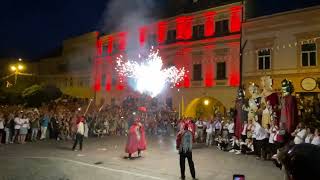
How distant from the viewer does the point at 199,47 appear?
3416 cm

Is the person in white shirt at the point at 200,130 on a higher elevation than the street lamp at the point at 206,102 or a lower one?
lower

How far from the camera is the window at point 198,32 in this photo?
1346 inches

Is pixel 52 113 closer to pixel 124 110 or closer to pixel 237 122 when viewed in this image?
pixel 124 110

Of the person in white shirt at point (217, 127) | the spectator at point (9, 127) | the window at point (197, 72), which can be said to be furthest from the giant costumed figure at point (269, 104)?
the window at point (197, 72)

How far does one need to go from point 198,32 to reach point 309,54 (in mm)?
10932

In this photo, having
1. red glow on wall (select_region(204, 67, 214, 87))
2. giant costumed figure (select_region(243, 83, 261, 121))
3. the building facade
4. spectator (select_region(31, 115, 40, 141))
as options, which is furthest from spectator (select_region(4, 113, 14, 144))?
the building facade

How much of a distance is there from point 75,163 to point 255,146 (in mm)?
8160

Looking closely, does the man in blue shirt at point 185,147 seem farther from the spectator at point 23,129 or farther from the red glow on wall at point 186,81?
A: the red glow on wall at point 186,81

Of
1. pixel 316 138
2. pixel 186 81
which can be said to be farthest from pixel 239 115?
pixel 186 81

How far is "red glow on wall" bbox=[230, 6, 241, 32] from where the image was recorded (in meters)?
31.2

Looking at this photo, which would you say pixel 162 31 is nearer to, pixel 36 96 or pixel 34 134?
pixel 36 96

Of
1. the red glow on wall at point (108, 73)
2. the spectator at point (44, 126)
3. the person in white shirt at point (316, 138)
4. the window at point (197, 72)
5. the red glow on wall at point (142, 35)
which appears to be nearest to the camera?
the person in white shirt at point (316, 138)

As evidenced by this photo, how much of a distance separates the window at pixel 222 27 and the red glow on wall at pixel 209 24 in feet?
1.33

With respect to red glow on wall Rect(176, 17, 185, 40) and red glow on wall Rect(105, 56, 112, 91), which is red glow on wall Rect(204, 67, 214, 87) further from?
red glow on wall Rect(105, 56, 112, 91)
